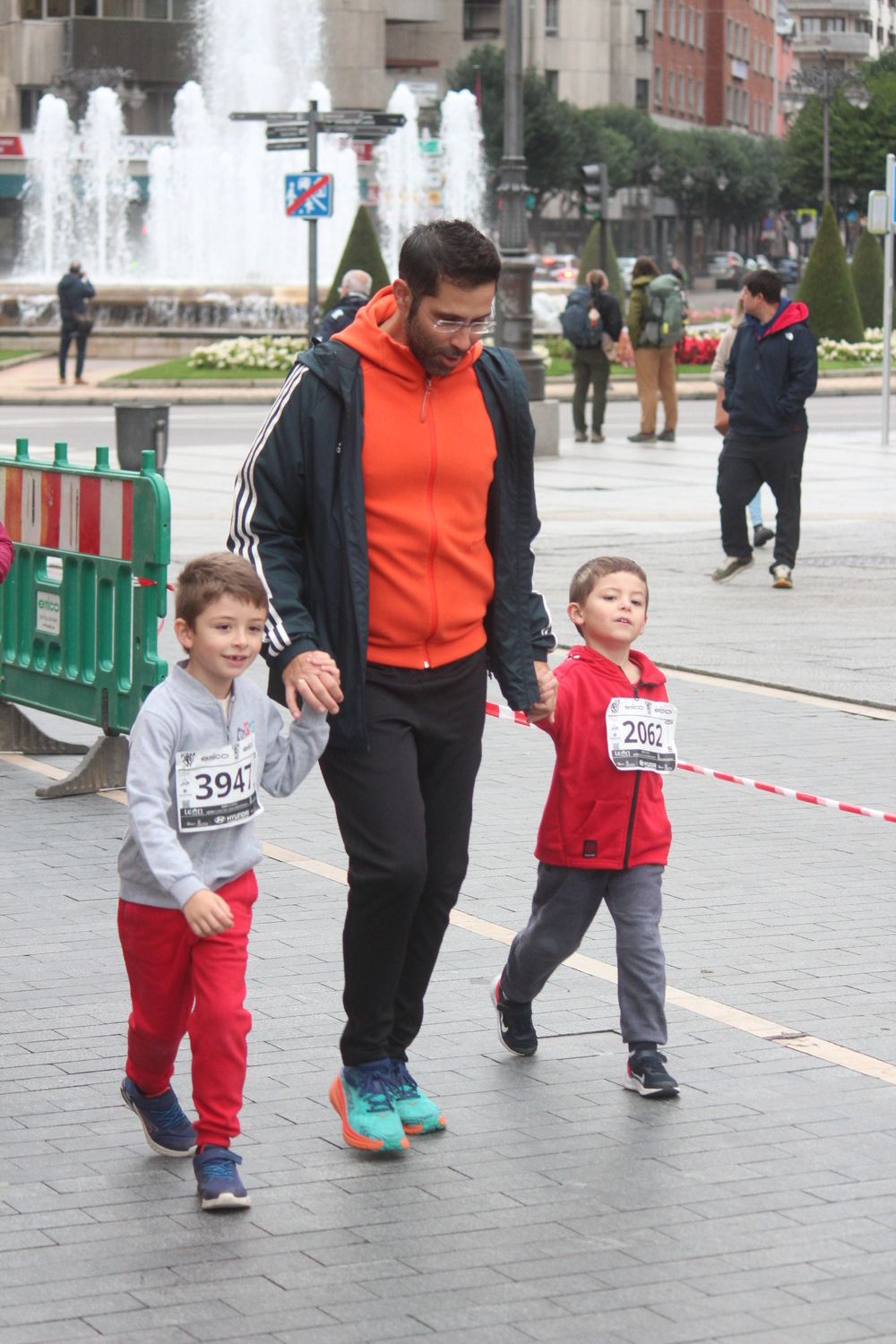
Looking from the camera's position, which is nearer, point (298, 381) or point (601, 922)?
point (298, 381)

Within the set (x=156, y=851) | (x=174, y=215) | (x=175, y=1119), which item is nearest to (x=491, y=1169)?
(x=175, y=1119)

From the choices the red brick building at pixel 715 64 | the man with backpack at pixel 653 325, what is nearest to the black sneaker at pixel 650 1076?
the man with backpack at pixel 653 325

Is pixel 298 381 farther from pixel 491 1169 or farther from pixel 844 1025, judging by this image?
pixel 844 1025

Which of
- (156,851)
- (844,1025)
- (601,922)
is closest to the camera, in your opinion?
(156,851)

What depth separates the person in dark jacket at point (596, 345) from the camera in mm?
24438

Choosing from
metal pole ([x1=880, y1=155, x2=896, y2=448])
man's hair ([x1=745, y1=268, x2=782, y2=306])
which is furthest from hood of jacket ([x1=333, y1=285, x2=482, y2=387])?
metal pole ([x1=880, y1=155, x2=896, y2=448])

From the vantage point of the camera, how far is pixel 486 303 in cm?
439

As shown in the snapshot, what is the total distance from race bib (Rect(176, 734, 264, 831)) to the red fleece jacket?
0.81 metres

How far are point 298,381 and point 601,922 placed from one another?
2599mm

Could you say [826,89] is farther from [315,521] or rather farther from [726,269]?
[315,521]

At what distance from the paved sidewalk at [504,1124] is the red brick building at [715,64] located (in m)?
107

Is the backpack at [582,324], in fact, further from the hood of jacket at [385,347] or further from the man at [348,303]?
the hood of jacket at [385,347]

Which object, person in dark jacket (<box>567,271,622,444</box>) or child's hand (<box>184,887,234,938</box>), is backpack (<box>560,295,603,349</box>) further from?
child's hand (<box>184,887,234,938</box>)

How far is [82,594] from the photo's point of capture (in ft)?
Result: 28.6
